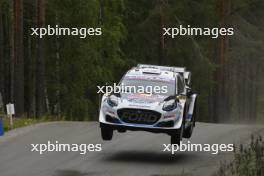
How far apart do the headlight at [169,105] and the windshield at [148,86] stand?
2.40ft

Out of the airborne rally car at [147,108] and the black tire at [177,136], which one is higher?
the airborne rally car at [147,108]

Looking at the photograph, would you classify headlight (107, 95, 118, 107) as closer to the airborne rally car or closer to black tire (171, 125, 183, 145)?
the airborne rally car

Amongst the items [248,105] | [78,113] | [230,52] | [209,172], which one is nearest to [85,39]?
[78,113]

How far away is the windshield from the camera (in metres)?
17.8

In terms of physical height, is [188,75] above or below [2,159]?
above

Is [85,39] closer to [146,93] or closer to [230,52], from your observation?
[230,52]

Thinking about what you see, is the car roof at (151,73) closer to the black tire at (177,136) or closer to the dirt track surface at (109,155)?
the black tire at (177,136)

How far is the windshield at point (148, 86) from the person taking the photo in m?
17.8

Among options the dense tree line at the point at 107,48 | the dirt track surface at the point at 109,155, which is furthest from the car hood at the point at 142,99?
the dense tree line at the point at 107,48

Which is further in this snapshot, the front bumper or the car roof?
the car roof

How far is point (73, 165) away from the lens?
16219 mm

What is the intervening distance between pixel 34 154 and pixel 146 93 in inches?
129

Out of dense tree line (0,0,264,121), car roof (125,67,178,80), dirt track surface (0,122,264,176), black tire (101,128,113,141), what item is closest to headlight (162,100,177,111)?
dirt track surface (0,122,264,176)

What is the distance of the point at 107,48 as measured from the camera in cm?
4244
